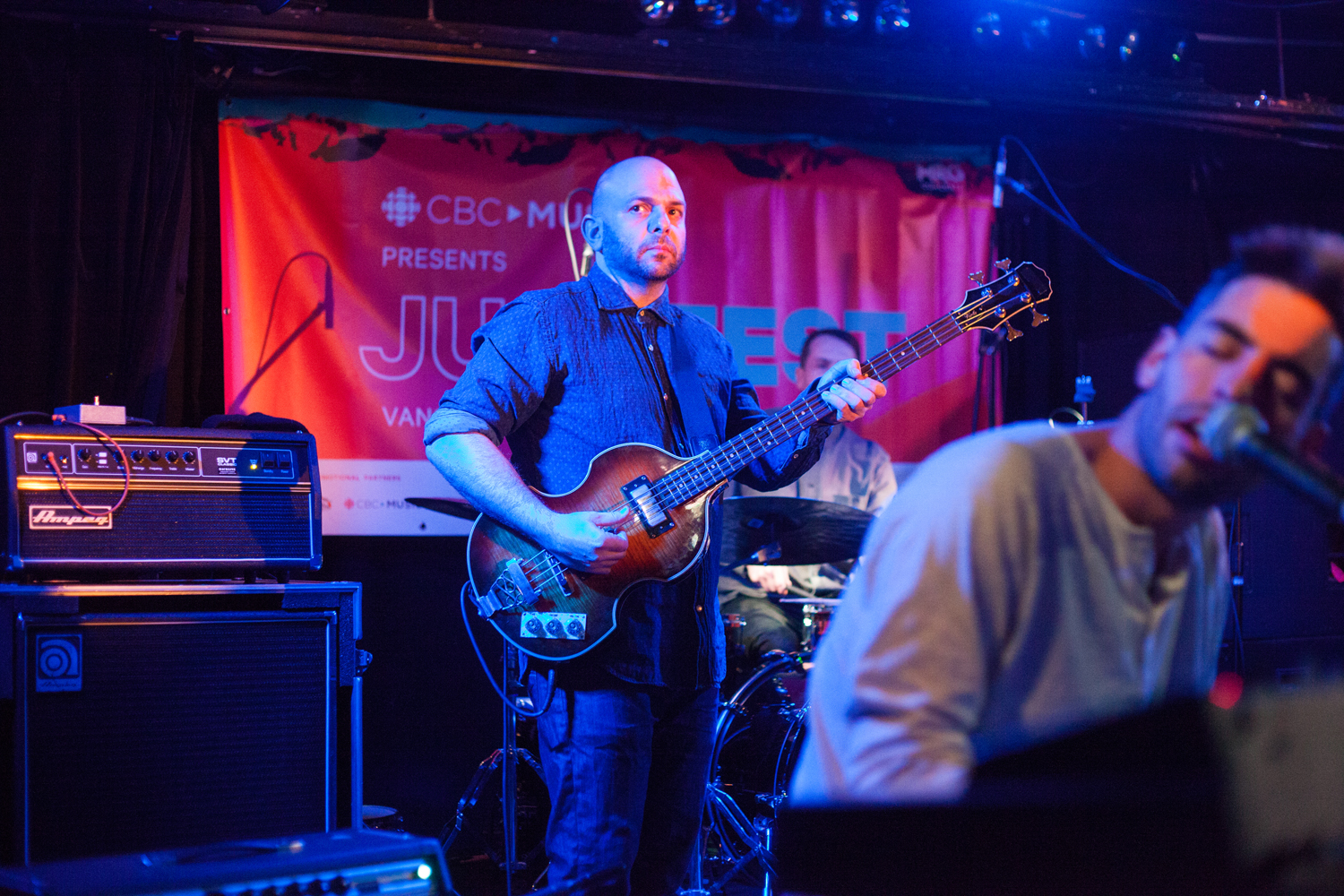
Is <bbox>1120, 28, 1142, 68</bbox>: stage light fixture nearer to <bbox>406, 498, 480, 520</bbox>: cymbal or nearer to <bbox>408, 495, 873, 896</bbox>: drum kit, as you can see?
<bbox>408, 495, 873, 896</bbox>: drum kit

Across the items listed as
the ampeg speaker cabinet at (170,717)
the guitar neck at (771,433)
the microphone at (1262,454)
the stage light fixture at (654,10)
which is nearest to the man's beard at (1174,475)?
the microphone at (1262,454)

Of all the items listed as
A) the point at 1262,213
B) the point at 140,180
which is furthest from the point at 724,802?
the point at 1262,213

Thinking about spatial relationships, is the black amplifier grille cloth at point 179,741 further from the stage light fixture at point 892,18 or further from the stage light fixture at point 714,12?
the stage light fixture at point 892,18

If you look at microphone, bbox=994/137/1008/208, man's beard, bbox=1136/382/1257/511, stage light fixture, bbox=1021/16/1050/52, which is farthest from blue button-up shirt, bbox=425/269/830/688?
microphone, bbox=994/137/1008/208

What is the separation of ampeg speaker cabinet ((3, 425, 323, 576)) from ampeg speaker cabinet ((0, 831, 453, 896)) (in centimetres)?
137

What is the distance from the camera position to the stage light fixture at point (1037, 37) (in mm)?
4566

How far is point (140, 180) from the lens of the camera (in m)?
4.05

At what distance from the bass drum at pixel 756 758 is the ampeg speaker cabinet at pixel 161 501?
57.2 inches

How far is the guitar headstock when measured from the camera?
2.65 metres

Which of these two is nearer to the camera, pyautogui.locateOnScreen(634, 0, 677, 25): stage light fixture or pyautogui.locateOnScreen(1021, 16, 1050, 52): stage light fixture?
pyautogui.locateOnScreen(634, 0, 677, 25): stage light fixture

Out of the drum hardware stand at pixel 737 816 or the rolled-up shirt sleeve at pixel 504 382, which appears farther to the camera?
the drum hardware stand at pixel 737 816

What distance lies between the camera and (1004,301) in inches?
107

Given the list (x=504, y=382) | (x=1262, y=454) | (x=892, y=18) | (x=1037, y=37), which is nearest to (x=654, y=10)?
(x=892, y=18)

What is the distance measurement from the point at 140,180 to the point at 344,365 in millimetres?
935
